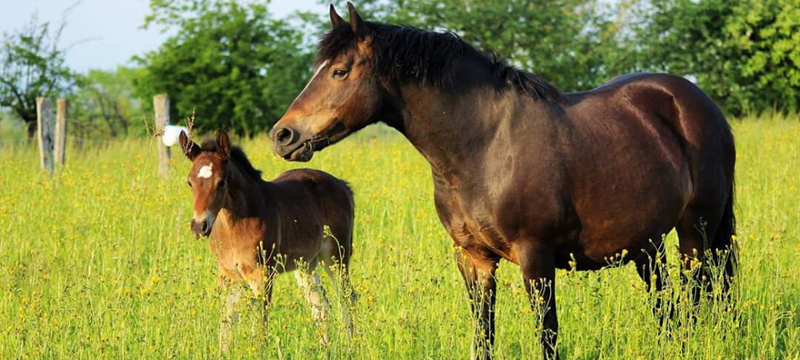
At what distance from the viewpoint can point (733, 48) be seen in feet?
74.7

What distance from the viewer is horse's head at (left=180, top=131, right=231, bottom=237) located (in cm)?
Answer: 595

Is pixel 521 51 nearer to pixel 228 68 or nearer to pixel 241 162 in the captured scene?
pixel 228 68

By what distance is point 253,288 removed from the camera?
6.14m

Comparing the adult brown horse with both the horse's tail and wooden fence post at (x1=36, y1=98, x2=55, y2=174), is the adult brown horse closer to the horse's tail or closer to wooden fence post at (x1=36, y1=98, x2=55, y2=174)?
the horse's tail

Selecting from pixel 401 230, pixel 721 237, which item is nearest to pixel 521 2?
pixel 401 230

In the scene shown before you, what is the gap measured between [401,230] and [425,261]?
1.10 metres

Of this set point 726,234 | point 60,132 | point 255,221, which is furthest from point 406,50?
point 60,132

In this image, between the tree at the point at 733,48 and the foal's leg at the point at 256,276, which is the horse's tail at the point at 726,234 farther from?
the tree at the point at 733,48

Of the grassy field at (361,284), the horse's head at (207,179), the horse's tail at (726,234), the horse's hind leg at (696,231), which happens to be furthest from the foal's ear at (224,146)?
the horse's tail at (726,234)

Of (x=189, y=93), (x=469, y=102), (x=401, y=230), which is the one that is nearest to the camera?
(x=469, y=102)

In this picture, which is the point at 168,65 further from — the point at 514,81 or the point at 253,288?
the point at 514,81

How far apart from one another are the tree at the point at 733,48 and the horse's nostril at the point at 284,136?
19536mm

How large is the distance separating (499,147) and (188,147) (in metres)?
2.44

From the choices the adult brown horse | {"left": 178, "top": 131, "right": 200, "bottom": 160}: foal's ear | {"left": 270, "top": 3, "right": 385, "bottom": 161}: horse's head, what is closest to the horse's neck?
the adult brown horse
